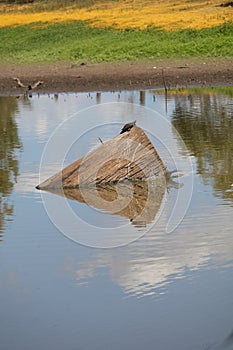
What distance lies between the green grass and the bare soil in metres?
1.11

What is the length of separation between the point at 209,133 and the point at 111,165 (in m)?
4.10

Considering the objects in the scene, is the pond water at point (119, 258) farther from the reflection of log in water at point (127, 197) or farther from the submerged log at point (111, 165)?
the submerged log at point (111, 165)

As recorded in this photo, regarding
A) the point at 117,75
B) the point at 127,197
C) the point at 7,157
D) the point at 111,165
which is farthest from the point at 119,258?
the point at 117,75

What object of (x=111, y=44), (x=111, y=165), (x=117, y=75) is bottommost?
(x=117, y=75)

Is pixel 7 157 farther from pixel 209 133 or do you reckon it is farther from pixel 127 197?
pixel 127 197

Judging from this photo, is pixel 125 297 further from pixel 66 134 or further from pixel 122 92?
pixel 122 92

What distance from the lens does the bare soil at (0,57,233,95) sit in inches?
984

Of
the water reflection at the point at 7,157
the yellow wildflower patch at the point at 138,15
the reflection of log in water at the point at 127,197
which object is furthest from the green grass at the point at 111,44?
the reflection of log in water at the point at 127,197

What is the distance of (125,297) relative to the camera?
301 inches

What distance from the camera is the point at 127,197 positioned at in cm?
1144

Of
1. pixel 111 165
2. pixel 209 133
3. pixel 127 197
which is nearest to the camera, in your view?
pixel 127 197

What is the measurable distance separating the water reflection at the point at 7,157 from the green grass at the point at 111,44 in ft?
27.7

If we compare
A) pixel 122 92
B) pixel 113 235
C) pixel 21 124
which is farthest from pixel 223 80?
pixel 113 235

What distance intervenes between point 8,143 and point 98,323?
9.17 metres
